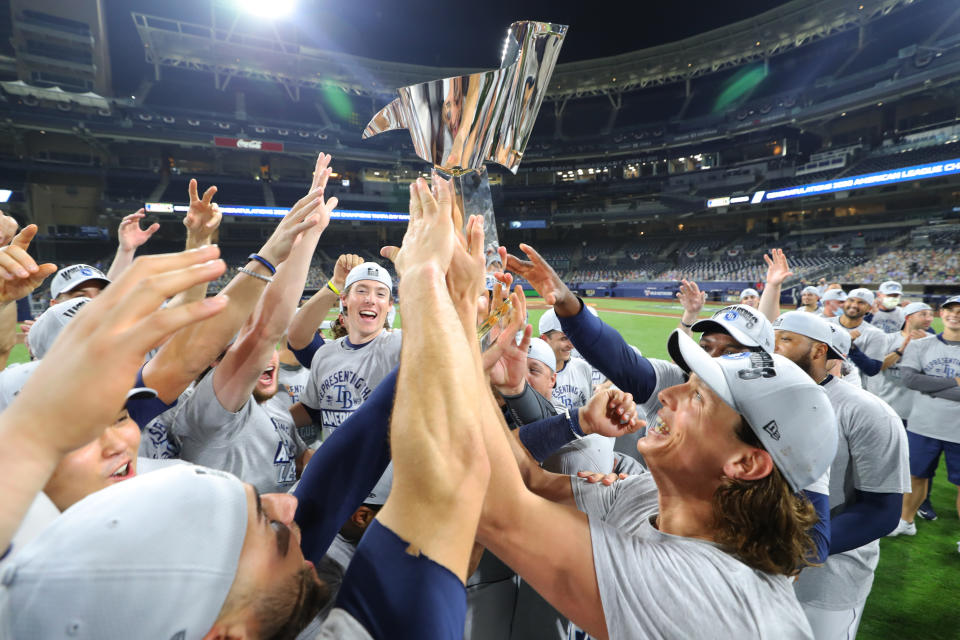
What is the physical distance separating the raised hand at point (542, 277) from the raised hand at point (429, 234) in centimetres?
117

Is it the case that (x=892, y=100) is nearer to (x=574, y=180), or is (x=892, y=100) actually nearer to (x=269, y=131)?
(x=574, y=180)

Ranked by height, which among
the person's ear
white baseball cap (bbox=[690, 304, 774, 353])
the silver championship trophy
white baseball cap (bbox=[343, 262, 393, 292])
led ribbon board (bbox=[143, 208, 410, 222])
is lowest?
the person's ear

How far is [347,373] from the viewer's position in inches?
130

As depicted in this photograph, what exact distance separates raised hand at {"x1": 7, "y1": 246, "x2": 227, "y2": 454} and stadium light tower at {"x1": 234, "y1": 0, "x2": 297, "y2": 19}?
38725 mm

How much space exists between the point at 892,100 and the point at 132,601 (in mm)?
42436

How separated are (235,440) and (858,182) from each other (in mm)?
39109

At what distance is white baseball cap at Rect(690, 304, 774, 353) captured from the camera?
280cm

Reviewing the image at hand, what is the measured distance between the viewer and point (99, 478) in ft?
4.33

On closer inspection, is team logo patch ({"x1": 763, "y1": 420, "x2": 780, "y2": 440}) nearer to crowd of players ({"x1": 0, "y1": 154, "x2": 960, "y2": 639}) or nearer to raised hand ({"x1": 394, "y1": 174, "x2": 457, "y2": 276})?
crowd of players ({"x1": 0, "y1": 154, "x2": 960, "y2": 639})

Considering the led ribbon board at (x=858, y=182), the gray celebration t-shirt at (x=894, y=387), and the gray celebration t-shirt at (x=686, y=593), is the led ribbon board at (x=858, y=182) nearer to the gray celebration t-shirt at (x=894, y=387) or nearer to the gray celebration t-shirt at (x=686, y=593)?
the gray celebration t-shirt at (x=894, y=387)

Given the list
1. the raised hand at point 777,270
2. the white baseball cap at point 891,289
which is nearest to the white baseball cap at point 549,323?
the raised hand at point 777,270

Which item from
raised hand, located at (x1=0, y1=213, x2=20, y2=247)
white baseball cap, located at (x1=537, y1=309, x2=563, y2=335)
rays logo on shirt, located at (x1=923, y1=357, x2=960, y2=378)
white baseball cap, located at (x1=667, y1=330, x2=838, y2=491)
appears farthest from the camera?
rays logo on shirt, located at (x1=923, y1=357, x2=960, y2=378)

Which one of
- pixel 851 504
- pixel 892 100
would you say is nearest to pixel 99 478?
pixel 851 504

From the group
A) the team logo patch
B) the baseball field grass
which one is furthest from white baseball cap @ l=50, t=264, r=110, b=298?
the baseball field grass
